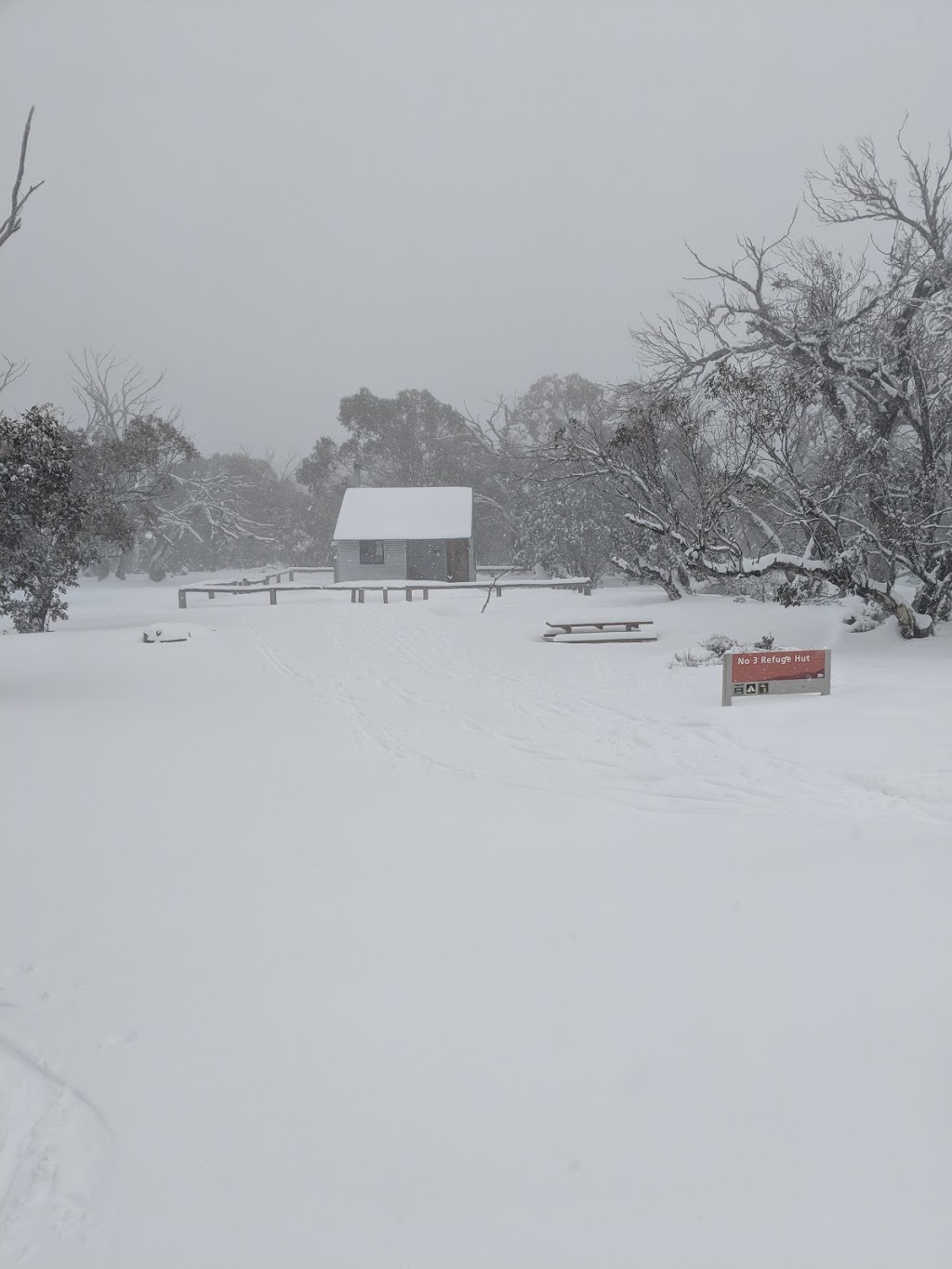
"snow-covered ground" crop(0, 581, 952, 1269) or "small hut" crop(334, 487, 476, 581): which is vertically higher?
"small hut" crop(334, 487, 476, 581)

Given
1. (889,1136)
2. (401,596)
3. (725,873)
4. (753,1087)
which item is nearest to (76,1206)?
(753,1087)

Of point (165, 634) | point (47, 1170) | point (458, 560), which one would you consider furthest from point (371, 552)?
point (47, 1170)

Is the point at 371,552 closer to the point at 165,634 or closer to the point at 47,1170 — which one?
the point at 165,634

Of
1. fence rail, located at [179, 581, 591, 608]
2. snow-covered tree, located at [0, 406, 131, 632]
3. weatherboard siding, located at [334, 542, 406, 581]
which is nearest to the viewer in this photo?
snow-covered tree, located at [0, 406, 131, 632]

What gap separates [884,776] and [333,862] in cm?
413

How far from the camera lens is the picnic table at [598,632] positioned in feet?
52.3

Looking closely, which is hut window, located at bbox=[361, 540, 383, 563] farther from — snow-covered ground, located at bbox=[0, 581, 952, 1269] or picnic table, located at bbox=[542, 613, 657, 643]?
snow-covered ground, located at bbox=[0, 581, 952, 1269]

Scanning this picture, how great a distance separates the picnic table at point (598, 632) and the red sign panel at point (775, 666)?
6244 mm

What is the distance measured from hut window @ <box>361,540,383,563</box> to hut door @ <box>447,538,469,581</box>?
9.54ft

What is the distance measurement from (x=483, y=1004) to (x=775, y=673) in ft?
22.2

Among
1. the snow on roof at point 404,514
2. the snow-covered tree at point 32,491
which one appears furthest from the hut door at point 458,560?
the snow-covered tree at point 32,491

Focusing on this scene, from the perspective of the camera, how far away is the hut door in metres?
35.8

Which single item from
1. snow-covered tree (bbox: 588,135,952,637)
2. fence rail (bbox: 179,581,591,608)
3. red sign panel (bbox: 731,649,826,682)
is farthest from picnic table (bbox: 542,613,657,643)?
fence rail (bbox: 179,581,591,608)

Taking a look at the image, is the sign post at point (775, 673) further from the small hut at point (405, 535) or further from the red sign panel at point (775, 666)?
the small hut at point (405, 535)
